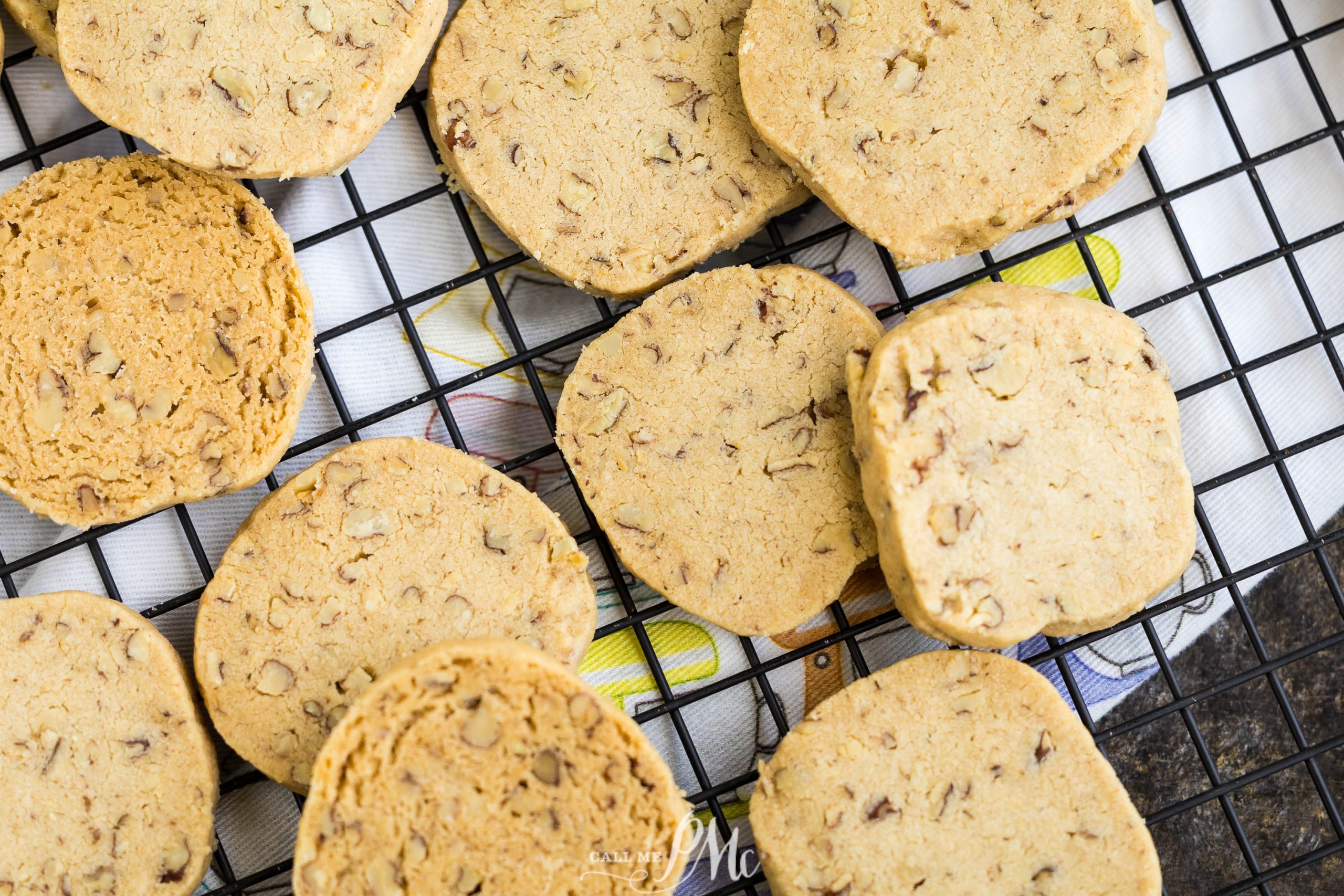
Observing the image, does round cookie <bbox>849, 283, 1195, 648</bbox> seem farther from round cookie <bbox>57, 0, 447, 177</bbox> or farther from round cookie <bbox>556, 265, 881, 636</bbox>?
round cookie <bbox>57, 0, 447, 177</bbox>

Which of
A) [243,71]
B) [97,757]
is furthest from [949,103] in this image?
[97,757]

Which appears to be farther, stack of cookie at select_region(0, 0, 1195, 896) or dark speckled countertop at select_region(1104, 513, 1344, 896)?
dark speckled countertop at select_region(1104, 513, 1344, 896)

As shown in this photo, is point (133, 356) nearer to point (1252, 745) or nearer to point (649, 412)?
point (649, 412)

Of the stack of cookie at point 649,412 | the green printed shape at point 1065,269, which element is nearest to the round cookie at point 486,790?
the stack of cookie at point 649,412

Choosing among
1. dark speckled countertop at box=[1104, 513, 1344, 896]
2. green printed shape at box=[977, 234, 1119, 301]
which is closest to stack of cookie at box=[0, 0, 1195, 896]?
green printed shape at box=[977, 234, 1119, 301]

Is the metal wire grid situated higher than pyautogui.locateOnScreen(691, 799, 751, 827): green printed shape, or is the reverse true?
the metal wire grid
